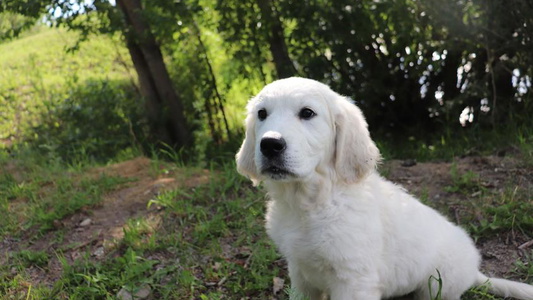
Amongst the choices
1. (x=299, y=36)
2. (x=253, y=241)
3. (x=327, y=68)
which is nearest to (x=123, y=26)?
(x=299, y=36)

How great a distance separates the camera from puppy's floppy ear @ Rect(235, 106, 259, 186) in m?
3.21

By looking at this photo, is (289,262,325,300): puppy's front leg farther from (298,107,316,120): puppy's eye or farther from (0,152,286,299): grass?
(298,107,316,120): puppy's eye

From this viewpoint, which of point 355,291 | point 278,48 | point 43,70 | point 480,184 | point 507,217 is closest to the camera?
point 355,291

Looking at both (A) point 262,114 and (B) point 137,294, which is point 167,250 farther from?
(A) point 262,114

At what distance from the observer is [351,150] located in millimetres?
3021

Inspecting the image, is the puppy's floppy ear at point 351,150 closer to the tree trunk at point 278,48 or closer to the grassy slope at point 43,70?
the tree trunk at point 278,48

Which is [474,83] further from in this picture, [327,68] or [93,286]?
[93,286]

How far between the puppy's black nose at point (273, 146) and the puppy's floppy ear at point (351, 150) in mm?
460

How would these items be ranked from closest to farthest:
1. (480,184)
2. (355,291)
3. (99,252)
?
(355,291) < (99,252) < (480,184)

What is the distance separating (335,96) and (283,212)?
75cm

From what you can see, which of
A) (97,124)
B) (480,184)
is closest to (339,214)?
(480,184)

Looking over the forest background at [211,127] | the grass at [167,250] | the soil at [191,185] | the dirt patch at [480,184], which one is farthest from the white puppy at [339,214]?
the grass at [167,250]

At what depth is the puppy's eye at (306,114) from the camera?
2928 millimetres

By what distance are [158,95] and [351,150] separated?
4.58 m
